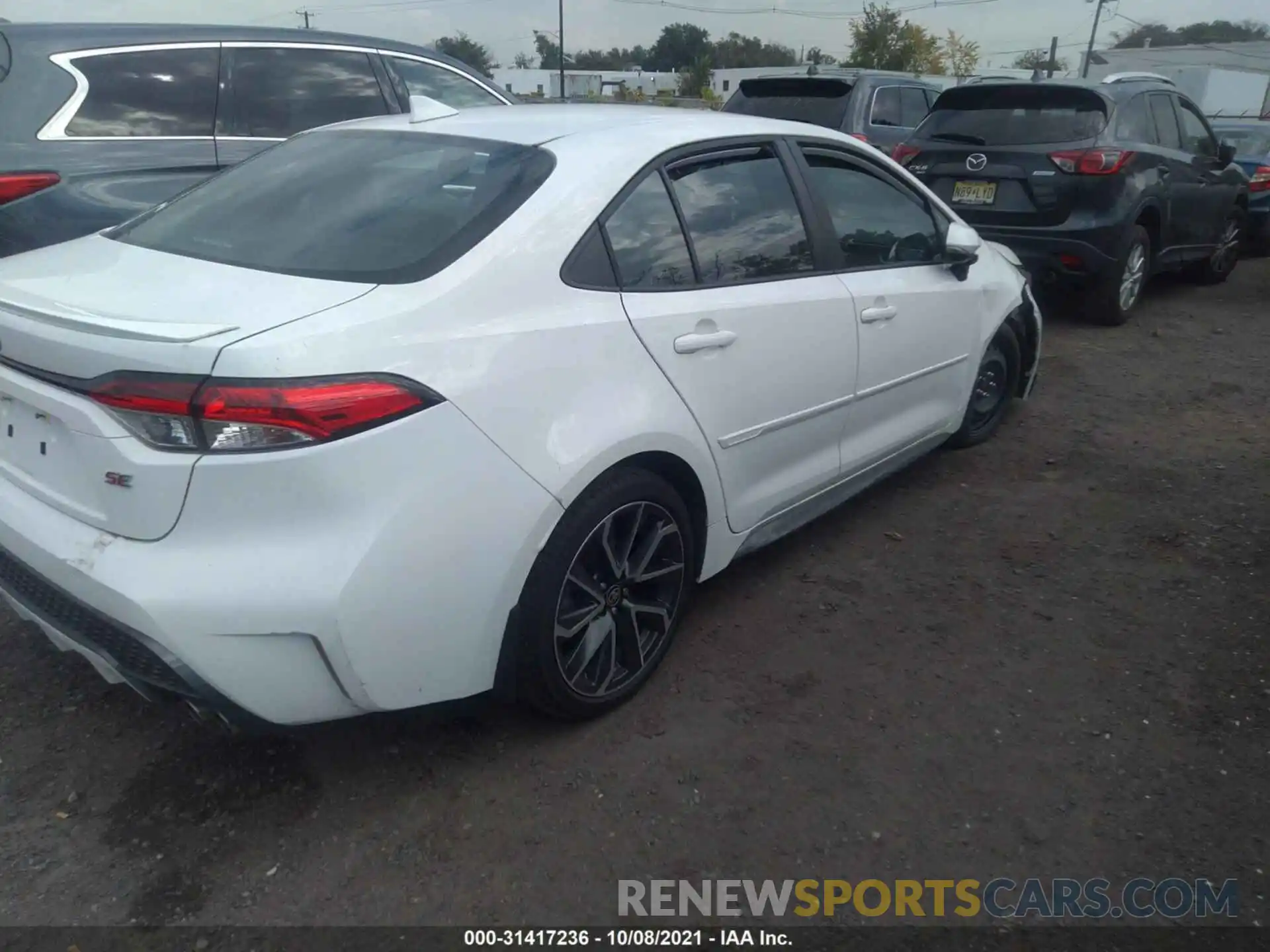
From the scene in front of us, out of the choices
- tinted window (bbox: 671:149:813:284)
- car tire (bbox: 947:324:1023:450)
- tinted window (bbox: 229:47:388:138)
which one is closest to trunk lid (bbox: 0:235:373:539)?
tinted window (bbox: 671:149:813:284)

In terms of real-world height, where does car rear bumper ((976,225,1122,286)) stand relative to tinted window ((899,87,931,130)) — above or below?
below

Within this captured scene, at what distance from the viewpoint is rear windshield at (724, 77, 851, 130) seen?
370 inches

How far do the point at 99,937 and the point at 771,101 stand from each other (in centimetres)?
896

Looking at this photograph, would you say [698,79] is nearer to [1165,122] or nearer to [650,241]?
[1165,122]

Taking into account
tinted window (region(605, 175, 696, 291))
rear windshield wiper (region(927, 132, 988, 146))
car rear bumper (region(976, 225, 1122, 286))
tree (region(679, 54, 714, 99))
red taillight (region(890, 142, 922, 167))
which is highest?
tinted window (region(605, 175, 696, 291))

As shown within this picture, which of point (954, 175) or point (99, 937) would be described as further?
point (954, 175)

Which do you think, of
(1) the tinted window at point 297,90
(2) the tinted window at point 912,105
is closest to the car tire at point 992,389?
(1) the tinted window at point 297,90

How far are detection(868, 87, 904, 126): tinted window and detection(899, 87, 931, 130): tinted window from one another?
9cm

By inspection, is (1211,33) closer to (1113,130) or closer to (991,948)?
(1113,130)

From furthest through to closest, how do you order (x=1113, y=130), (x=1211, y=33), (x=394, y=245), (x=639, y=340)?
1. (x=1211, y=33)
2. (x=1113, y=130)
3. (x=639, y=340)
4. (x=394, y=245)

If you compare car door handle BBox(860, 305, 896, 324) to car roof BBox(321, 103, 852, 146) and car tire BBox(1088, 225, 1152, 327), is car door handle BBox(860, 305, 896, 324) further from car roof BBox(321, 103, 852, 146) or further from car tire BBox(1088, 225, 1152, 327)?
car tire BBox(1088, 225, 1152, 327)

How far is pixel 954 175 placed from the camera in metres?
7.31

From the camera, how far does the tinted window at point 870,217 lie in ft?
12.0

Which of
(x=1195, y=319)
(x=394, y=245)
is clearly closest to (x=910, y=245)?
(x=394, y=245)
